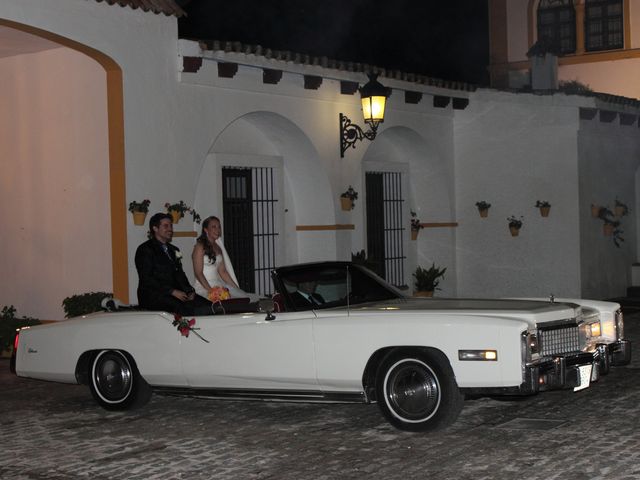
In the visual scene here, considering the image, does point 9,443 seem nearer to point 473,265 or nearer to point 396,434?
point 396,434

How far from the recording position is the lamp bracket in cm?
1698

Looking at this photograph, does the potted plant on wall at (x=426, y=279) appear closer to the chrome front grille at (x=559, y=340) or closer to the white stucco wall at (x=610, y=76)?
the white stucco wall at (x=610, y=76)

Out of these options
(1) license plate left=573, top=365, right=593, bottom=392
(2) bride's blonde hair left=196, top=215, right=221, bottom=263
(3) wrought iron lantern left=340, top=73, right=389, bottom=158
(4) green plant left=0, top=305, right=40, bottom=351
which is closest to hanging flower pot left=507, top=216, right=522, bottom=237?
(3) wrought iron lantern left=340, top=73, right=389, bottom=158

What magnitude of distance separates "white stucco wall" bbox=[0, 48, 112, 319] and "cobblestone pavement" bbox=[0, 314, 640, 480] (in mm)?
3945

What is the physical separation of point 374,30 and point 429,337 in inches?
869


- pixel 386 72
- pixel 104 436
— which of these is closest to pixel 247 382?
pixel 104 436

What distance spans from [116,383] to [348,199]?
8.05 metres

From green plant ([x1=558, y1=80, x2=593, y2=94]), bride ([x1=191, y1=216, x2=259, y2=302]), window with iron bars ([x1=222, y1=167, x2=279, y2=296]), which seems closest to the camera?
bride ([x1=191, y1=216, x2=259, y2=302])

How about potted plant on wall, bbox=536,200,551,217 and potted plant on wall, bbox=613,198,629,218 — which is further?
potted plant on wall, bbox=613,198,629,218

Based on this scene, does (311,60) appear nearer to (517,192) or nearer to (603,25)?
(517,192)

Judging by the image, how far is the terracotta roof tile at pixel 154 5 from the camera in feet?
43.3

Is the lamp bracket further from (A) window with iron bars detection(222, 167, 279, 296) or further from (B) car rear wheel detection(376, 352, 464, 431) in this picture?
(B) car rear wheel detection(376, 352, 464, 431)

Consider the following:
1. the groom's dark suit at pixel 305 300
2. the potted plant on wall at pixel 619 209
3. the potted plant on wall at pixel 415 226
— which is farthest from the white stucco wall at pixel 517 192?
the groom's dark suit at pixel 305 300

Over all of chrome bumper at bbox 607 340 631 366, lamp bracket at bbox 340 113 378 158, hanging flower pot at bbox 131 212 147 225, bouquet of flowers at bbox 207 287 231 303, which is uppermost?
lamp bracket at bbox 340 113 378 158
